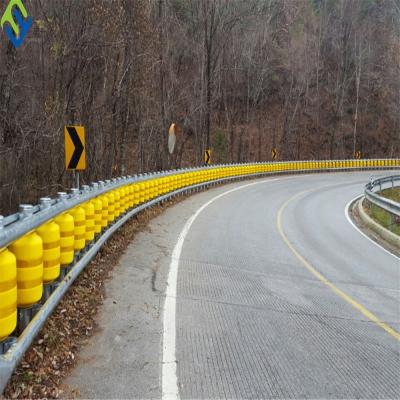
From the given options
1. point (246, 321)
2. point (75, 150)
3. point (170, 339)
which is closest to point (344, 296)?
point (246, 321)

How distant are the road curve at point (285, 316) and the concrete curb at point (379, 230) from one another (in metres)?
0.88

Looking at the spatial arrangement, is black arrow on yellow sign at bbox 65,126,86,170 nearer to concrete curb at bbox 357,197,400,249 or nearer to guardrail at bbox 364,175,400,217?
concrete curb at bbox 357,197,400,249

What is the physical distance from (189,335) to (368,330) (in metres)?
2.45

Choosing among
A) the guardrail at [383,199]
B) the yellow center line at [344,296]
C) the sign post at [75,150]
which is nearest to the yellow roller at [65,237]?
the sign post at [75,150]

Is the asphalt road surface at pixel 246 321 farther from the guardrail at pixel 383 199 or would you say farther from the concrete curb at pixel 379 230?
the guardrail at pixel 383 199

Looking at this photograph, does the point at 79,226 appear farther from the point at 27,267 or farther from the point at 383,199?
the point at 383,199

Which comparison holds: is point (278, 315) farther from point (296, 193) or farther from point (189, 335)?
point (296, 193)

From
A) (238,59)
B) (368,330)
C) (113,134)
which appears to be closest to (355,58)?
(238,59)

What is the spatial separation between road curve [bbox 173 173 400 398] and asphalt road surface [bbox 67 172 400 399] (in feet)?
0.06

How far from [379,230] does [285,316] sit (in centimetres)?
945

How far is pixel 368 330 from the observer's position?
19.4 ft

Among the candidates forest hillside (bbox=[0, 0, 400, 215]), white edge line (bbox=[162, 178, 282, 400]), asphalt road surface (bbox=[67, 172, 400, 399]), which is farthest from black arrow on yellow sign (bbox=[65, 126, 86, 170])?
forest hillside (bbox=[0, 0, 400, 215])

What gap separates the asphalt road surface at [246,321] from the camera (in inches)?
170

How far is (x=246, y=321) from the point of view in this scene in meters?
5.93
